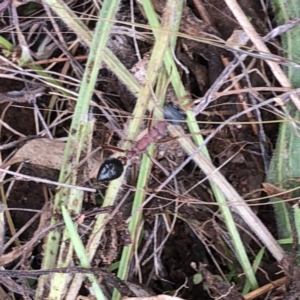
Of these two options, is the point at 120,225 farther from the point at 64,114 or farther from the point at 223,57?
the point at 223,57

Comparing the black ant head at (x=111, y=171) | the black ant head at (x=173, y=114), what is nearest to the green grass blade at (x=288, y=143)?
the black ant head at (x=173, y=114)


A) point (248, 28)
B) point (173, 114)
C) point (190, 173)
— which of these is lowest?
point (190, 173)

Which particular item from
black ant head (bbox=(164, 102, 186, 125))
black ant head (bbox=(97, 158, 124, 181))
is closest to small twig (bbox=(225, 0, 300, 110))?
black ant head (bbox=(164, 102, 186, 125))

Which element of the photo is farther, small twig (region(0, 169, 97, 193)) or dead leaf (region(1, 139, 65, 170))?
dead leaf (region(1, 139, 65, 170))

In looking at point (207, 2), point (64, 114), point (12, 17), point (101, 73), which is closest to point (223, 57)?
point (207, 2)

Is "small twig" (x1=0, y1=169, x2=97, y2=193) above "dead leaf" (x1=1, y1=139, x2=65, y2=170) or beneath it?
beneath


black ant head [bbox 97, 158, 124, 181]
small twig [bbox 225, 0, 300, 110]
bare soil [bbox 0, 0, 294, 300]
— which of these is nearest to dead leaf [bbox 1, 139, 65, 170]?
bare soil [bbox 0, 0, 294, 300]

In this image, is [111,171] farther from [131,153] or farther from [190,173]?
[190,173]

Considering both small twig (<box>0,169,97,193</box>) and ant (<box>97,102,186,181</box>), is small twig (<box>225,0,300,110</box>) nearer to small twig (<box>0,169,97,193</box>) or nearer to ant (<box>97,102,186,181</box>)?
ant (<box>97,102,186,181</box>)

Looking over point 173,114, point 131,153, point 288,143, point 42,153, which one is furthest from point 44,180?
point 288,143

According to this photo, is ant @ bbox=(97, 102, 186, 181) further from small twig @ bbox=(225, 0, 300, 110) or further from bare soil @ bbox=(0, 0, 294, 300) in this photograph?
small twig @ bbox=(225, 0, 300, 110)

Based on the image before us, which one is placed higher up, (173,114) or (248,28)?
(248,28)
